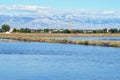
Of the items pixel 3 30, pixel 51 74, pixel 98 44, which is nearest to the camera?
pixel 51 74

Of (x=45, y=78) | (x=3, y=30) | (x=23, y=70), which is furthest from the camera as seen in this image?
(x=3, y=30)

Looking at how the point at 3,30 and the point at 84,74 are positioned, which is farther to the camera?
the point at 3,30

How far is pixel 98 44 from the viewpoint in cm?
6228

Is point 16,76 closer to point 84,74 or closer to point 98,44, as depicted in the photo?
point 84,74

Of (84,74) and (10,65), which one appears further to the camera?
(10,65)

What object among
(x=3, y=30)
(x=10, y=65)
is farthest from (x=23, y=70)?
(x=3, y=30)

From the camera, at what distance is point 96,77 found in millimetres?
23719

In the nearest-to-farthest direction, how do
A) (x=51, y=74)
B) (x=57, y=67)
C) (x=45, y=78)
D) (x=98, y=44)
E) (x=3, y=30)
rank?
(x=45, y=78)
(x=51, y=74)
(x=57, y=67)
(x=98, y=44)
(x=3, y=30)

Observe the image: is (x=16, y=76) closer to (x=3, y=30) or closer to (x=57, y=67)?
(x=57, y=67)

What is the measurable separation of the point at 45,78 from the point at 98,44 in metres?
39.6

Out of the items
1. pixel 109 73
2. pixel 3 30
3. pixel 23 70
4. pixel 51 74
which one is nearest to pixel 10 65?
pixel 23 70

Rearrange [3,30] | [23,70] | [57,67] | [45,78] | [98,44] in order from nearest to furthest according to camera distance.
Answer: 1. [45,78]
2. [23,70]
3. [57,67]
4. [98,44]
5. [3,30]

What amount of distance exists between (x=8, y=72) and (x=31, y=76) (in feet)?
7.71

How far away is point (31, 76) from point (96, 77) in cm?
383
